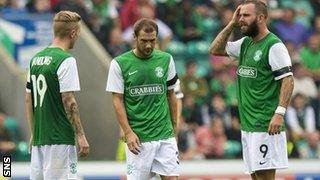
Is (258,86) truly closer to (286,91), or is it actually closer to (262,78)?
(262,78)

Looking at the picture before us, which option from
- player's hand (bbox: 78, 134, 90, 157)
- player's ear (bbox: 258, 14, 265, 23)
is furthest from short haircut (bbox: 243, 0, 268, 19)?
player's hand (bbox: 78, 134, 90, 157)

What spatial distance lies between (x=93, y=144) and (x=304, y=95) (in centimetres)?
411

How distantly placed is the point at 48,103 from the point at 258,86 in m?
2.24

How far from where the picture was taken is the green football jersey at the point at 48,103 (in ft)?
34.8

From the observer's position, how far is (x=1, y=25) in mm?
18297

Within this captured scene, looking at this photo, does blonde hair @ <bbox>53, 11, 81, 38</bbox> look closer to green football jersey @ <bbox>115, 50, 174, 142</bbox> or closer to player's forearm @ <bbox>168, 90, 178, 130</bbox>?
green football jersey @ <bbox>115, 50, 174, 142</bbox>

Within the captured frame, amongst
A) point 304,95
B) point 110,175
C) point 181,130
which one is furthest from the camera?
point 304,95

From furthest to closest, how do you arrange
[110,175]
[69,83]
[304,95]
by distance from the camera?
[304,95] < [110,175] < [69,83]

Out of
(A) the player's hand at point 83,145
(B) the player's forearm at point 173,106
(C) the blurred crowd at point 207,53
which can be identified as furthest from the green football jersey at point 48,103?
(C) the blurred crowd at point 207,53

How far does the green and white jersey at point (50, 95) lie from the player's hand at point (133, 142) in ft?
2.04

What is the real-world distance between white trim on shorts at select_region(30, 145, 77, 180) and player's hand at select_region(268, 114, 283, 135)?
6.82 ft

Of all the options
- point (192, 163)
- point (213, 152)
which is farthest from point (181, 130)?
point (192, 163)

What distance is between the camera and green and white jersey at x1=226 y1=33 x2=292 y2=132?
10859 mm

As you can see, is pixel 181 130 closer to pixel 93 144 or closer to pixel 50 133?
pixel 93 144
